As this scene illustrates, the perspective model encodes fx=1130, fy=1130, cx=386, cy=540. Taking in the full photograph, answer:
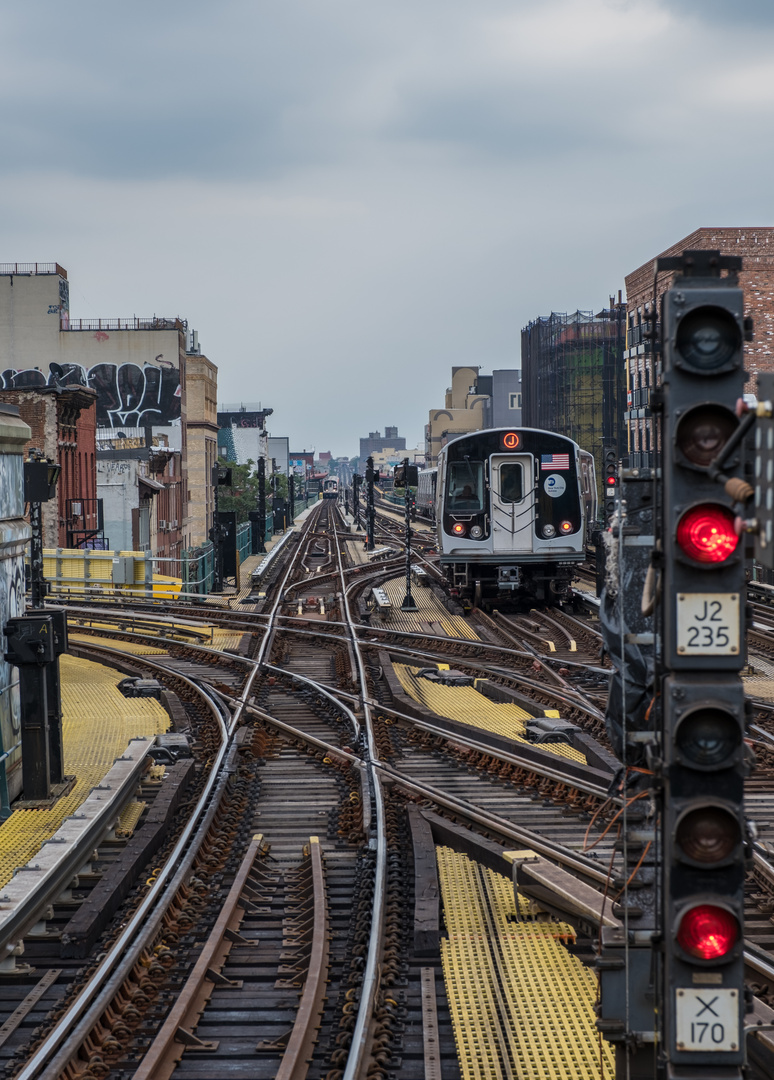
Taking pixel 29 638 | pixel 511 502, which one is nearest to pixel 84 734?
pixel 29 638

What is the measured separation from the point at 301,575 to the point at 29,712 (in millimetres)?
26152

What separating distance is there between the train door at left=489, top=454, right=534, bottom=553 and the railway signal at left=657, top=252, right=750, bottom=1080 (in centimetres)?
1954

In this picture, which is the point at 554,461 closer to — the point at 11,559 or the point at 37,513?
the point at 37,513

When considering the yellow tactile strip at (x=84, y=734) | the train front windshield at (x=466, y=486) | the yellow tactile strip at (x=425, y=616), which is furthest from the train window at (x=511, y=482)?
the yellow tactile strip at (x=84, y=734)

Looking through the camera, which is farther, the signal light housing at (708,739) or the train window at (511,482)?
the train window at (511,482)

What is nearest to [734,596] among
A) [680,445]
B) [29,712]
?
[680,445]

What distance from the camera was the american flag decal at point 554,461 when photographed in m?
22.9

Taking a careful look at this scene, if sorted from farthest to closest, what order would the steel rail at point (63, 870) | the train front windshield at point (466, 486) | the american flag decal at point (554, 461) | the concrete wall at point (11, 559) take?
1. the train front windshield at point (466, 486)
2. the american flag decal at point (554, 461)
3. the concrete wall at point (11, 559)
4. the steel rail at point (63, 870)

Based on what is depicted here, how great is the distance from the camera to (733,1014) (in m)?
3.49

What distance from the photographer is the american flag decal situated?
2286cm

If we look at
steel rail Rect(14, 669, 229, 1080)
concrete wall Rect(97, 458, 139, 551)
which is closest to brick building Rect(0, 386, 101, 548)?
concrete wall Rect(97, 458, 139, 551)

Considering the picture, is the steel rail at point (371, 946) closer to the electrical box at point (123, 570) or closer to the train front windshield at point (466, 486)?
the train front windshield at point (466, 486)

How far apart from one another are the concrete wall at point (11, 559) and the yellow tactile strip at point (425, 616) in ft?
33.6

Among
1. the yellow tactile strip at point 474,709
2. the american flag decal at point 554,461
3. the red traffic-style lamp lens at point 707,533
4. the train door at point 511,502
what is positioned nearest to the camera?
the red traffic-style lamp lens at point 707,533
